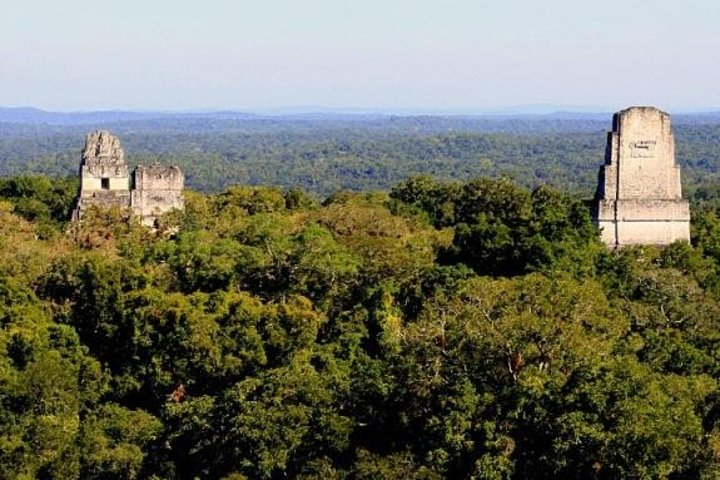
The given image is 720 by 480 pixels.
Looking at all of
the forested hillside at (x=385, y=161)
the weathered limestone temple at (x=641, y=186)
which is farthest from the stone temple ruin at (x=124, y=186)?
the forested hillside at (x=385, y=161)

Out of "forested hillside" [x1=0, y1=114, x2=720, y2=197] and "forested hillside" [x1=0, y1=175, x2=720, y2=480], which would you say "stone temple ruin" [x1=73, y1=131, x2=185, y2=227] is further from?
"forested hillside" [x1=0, y1=114, x2=720, y2=197]

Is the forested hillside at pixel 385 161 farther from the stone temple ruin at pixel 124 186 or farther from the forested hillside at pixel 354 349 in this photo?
the forested hillside at pixel 354 349

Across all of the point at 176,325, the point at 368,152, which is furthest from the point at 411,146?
the point at 176,325

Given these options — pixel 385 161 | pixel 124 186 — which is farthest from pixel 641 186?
pixel 385 161

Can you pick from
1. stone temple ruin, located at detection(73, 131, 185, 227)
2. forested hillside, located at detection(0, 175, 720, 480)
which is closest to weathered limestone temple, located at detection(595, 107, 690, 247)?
forested hillside, located at detection(0, 175, 720, 480)

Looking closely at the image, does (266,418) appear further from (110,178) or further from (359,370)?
(110,178)

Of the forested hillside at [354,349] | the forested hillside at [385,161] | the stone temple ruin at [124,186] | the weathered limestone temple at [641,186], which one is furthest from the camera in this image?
the forested hillside at [385,161]
